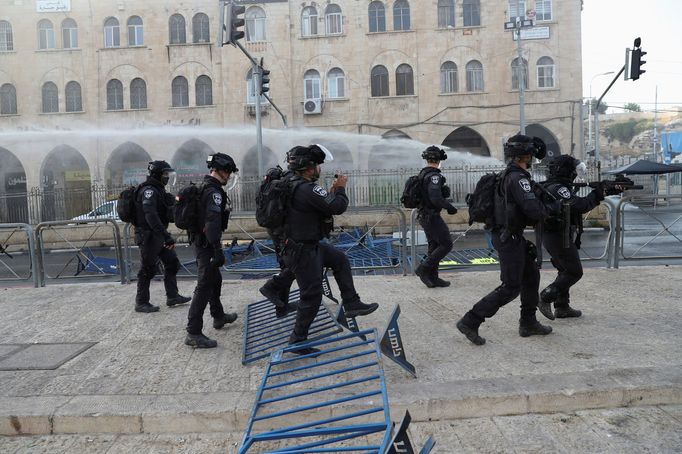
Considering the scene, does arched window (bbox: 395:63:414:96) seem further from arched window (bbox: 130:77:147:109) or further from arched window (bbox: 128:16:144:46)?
arched window (bbox: 128:16:144:46)

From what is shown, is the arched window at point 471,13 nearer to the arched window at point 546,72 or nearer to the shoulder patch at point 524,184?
the arched window at point 546,72

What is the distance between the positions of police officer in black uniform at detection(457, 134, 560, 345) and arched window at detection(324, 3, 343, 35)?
86.9 feet

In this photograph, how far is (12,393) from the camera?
4.14 meters

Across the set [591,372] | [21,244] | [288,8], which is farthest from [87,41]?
[591,372]

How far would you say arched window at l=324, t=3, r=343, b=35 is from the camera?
29.5m

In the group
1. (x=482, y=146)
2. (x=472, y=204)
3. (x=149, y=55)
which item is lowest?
(x=472, y=204)

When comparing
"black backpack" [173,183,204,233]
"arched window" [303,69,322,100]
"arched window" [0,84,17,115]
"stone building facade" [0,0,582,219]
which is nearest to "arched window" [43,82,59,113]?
"stone building facade" [0,0,582,219]

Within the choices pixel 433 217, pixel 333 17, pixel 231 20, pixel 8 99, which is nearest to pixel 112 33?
pixel 8 99

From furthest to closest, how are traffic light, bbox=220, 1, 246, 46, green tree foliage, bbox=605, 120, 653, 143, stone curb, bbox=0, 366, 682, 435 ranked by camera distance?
green tree foliage, bbox=605, 120, 653, 143, traffic light, bbox=220, 1, 246, 46, stone curb, bbox=0, 366, 682, 435

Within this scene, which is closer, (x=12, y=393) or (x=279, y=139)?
(x=12, y=393)

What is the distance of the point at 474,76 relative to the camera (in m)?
29.7

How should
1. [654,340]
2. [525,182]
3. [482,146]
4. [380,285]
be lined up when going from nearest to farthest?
[525,182] → [654,340] → [380,285] → [482,146]

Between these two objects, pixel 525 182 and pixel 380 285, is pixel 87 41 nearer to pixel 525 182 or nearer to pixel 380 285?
pixel 380 285

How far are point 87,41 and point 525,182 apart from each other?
3093 cm
